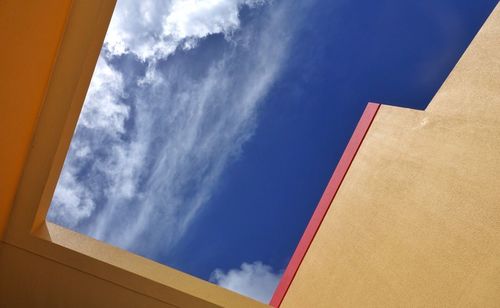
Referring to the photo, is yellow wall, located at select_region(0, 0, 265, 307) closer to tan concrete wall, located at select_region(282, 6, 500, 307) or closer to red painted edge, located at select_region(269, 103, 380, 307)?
tan concrete wall, located at select_region(282, 6, 500, 307)

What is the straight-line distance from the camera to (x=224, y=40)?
8617 mm

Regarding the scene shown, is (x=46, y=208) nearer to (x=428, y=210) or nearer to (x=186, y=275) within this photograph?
(x=186, y=275)

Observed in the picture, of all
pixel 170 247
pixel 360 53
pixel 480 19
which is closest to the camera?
pixel 480 19

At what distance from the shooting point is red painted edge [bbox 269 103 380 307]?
10.9ft

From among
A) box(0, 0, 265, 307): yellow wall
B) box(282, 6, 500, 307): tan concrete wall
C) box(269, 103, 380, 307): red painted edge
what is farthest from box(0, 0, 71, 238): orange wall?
box(269, 103, 380, 307): red painted edge

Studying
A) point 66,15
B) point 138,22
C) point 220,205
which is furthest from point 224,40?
point 66,15

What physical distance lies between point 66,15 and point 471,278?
2.00 meters

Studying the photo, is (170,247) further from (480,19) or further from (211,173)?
(480,19)

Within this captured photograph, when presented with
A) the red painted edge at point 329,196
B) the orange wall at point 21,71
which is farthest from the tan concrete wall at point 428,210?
the orange wall at point 21,71

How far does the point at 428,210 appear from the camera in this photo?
1.92 meters

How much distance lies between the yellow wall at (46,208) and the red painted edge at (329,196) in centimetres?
112

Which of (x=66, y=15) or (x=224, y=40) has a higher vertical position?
(x=224, y=40)

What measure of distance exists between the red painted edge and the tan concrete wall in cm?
22

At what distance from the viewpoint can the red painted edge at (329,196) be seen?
3.33 m
